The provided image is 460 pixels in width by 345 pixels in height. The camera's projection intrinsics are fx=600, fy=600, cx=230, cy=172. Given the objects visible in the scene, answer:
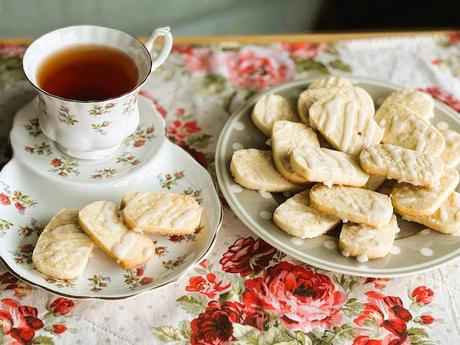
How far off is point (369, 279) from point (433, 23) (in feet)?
5.03

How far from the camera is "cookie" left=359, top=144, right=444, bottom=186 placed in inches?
34.9

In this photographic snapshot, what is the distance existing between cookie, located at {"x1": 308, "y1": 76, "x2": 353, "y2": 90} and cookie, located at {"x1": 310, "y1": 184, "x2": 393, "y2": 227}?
267 millimetres

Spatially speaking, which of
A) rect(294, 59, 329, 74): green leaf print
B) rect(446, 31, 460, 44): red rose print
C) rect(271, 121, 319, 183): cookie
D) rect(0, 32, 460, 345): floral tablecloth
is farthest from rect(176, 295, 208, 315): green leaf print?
rect(446, 31, 460, 44): red rose print

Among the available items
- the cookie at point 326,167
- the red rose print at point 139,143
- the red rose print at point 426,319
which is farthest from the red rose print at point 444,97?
the red rose print at point 139,143

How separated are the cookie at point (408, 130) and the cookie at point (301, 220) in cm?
20

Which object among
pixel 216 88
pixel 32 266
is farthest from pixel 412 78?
pixel 32 266

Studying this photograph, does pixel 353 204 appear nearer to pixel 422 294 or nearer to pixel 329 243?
pixel 329 243

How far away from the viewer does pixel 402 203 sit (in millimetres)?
894

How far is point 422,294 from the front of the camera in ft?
2.93

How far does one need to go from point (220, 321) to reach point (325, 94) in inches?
17.5

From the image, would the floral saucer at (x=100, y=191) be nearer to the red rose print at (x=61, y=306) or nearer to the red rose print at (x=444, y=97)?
the red rose print at (x=61, y=306)

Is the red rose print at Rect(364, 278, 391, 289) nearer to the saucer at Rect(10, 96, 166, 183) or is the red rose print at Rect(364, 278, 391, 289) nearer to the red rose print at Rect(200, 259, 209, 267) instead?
the red rose print at Rect(200, 259, 209, 267)

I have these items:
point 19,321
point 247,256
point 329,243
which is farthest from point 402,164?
point 19,321

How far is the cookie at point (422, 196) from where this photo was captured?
880 mm
